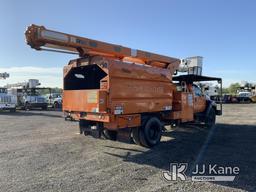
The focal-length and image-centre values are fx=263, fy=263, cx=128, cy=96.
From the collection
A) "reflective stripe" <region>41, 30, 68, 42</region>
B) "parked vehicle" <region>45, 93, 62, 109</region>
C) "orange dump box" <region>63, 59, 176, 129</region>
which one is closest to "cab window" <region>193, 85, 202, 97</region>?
"orange dump box" <region>63, 59, 176, 129</region>

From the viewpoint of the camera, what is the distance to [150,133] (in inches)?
347

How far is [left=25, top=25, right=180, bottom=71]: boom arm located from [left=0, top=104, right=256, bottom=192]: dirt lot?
Result: 3.07 metres

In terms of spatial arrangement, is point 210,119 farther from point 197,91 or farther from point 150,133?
point 150,133

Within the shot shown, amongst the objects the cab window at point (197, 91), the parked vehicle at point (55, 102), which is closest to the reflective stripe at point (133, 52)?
the cab window at point (197, 91)

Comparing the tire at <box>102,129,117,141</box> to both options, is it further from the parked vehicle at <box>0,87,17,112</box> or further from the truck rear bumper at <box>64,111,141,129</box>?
the parked vehicle at <box>0,87,17,112</box>

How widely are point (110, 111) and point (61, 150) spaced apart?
224 centimetres

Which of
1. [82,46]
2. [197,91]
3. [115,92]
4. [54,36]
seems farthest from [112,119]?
[197,91]

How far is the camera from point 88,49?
8.10 m

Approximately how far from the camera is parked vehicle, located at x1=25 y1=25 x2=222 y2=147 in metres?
7.39

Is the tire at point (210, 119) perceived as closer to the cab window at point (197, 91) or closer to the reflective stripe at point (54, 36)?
the cab window at point (197, 91)

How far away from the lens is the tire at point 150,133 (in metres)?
8.49

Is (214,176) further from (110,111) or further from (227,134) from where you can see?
(227,134)

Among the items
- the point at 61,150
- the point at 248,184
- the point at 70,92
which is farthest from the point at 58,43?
the point at 248,184

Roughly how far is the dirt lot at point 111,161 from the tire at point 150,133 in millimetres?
272
